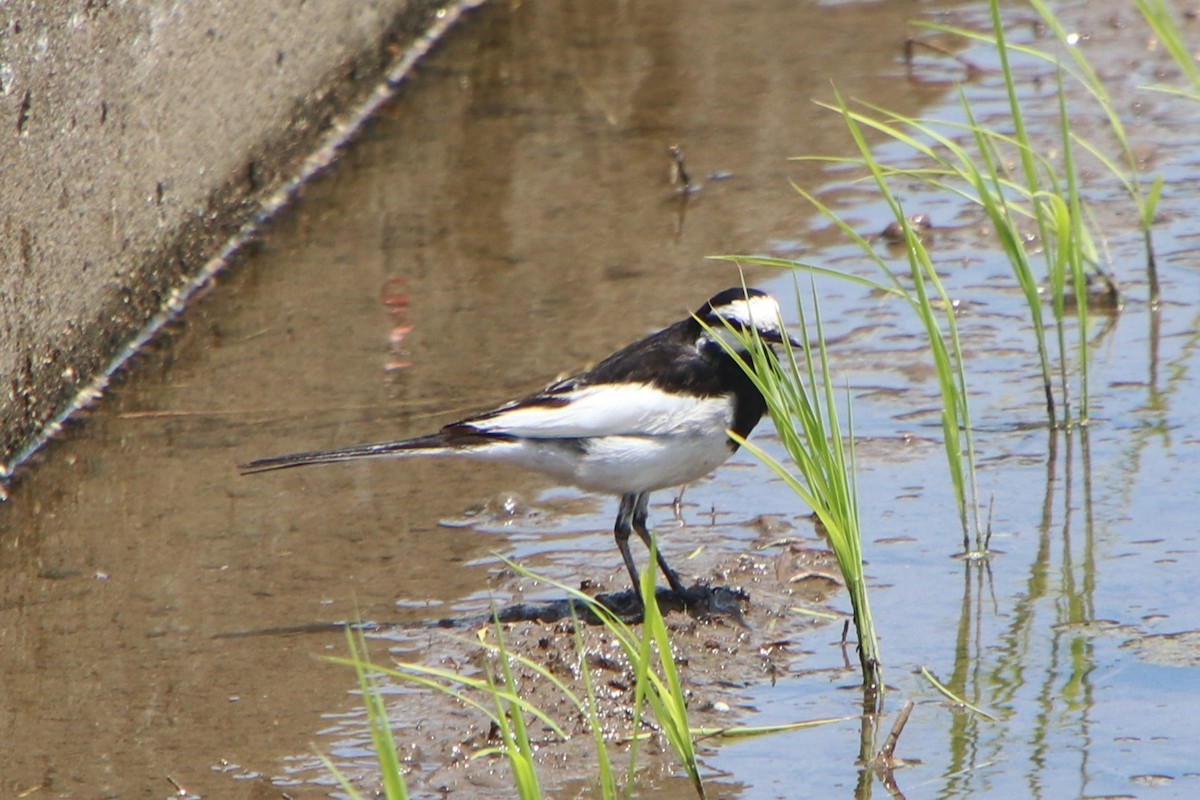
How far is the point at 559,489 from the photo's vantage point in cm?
592

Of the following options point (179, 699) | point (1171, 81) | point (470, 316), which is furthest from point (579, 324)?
point (1171, 81)

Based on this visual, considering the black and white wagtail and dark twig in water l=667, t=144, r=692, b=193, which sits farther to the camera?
dark twig in water l=667, t=144, r=692, b=193

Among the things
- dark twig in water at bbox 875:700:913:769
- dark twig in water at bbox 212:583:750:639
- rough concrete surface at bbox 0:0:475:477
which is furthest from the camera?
rough concrete surface at bbox 0:0:475:477

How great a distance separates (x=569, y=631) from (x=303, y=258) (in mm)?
3253

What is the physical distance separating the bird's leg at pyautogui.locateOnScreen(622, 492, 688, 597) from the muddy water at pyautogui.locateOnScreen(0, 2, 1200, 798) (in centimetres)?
18

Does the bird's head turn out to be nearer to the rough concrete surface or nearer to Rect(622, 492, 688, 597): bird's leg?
Rect(622, 492, 688, 597): bird's leg

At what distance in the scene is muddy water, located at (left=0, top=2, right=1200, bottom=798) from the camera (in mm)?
4383

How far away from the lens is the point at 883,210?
764cm

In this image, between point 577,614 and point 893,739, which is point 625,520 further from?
point 893,739

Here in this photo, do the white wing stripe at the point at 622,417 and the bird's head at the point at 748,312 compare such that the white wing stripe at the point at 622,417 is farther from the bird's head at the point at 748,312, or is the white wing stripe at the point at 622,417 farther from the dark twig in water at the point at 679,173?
the dark twig in water at the point at 679,173

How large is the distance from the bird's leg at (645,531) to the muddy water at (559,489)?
185mm

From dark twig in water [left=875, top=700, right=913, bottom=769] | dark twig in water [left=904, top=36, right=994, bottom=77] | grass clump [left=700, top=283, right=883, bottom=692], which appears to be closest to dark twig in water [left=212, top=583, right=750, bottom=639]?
grass clump [left=700, top=283, right=883, bottom=692]

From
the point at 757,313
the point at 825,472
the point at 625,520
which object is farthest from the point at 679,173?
the point at 825,472

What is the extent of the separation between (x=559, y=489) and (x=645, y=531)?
804 mm
